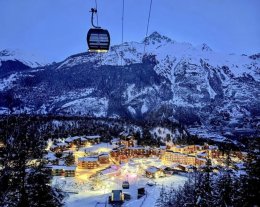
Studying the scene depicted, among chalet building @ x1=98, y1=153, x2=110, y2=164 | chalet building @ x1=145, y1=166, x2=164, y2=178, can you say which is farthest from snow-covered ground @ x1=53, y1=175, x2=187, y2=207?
chalet building @ x1=98, y1=153, x2=110, y2=164

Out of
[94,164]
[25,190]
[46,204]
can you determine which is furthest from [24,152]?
[94,164]

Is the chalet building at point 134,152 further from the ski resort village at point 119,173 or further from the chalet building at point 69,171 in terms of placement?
the chalet building at point 69,171

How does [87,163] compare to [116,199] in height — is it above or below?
above

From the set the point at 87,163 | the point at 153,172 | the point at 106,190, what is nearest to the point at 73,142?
the point at 87,163

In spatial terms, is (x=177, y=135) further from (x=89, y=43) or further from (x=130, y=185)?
Result: (x=89, y=43)

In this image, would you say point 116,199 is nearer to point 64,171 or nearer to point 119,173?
point 64,171

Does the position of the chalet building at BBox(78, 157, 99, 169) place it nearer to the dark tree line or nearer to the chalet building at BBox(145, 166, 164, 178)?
the chalet building at BBox(145, 166, 164, 178)

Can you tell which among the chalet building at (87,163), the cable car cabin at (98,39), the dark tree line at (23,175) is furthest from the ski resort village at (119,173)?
the cable car cabin at (98,39)
